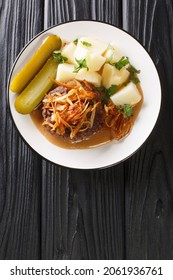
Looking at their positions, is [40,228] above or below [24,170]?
below

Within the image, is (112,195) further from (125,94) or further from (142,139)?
(125,94)

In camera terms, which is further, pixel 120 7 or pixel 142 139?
pixel 120 7

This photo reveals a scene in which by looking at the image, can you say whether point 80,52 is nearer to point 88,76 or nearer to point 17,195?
point 88,76

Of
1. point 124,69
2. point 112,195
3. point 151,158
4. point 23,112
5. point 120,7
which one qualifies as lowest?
point 112,195

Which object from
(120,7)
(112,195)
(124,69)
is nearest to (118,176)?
(112,195)

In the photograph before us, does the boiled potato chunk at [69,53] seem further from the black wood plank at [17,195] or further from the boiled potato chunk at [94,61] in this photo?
the black wood plank at [17,195]

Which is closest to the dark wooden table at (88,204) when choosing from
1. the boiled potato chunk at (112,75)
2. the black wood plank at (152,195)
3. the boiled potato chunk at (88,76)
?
the black wood plank at (152,195)
